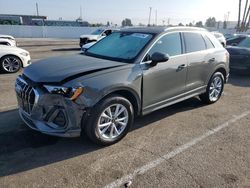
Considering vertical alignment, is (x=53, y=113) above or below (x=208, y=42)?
below

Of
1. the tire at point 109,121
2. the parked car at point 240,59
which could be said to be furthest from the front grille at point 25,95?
the parked car at point 240,59

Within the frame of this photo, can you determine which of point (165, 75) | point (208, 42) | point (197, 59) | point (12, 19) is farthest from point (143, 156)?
point (12, 19)


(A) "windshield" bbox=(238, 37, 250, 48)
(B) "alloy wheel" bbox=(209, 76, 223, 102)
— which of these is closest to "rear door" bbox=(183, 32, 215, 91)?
(B) "alloy wheel" bbox=(209, 76, 223, 102)

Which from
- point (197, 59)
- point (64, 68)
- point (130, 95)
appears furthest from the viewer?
point (197, 59)

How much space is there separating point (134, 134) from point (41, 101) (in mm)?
1667

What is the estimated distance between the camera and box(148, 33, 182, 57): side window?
14.6ft

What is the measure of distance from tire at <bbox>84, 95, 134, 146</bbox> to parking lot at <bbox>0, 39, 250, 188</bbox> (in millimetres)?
157

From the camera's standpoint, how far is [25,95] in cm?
375

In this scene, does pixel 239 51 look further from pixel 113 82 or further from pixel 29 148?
pixel 29 148

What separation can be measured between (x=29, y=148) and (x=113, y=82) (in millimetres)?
1591

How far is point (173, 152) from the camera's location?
378 cm

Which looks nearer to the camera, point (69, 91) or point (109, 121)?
point (69, 91)

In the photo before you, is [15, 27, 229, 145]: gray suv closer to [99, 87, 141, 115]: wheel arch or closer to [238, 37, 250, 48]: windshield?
[99, 87, 141, 115]: wheel arch

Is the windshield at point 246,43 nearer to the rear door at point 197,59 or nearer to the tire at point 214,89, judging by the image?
the tire at point 214,89
